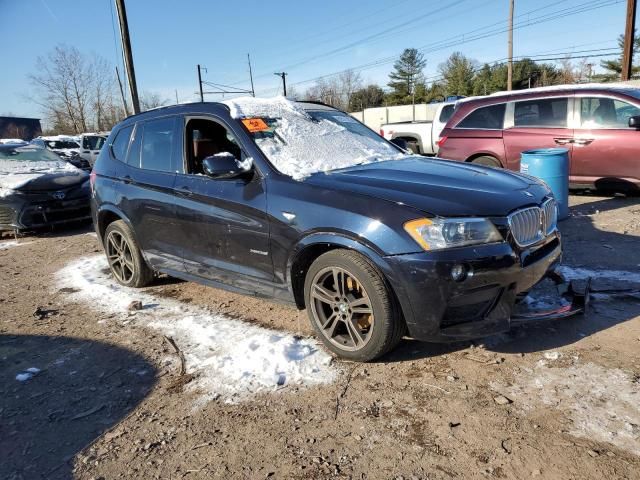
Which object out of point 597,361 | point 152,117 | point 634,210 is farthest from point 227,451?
point 634,210

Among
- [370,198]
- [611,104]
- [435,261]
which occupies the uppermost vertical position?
[611,104]

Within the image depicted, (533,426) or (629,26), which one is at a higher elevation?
(629,26)

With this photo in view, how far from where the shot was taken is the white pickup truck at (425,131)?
13.2 meters

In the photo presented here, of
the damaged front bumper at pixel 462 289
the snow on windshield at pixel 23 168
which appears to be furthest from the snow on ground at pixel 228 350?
the snow on windshield at pixel 23 168

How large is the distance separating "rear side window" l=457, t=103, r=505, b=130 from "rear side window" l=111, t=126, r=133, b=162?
231 inches

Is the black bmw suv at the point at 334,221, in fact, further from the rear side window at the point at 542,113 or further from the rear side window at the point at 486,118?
the rear side window at the point at 542,113

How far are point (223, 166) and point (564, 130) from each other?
21.2ft

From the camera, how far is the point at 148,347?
3.68 m

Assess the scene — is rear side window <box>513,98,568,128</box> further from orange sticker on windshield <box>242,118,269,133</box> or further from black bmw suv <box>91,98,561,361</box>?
orange sticker on windshield <box>242,118,269,133</box>

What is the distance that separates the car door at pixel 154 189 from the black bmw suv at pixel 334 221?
0.02 meters

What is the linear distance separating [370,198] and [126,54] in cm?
1476

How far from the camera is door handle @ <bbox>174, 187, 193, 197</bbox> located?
3.93 m

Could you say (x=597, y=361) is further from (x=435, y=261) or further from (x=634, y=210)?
(x=634, y=210)

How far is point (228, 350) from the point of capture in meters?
3.50
